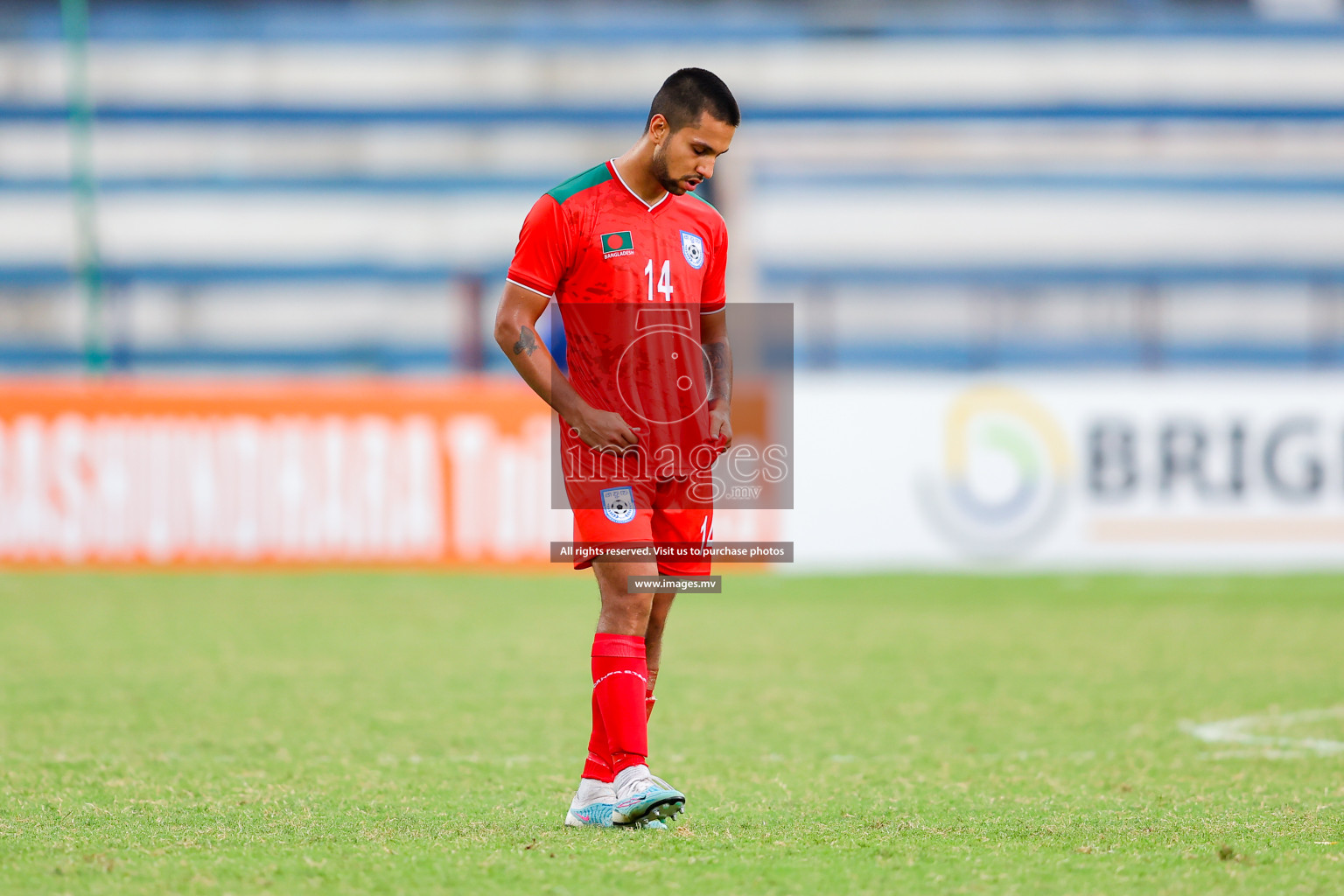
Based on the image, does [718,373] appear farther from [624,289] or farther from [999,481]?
[999,481]

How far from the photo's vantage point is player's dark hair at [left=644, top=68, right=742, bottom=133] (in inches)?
154

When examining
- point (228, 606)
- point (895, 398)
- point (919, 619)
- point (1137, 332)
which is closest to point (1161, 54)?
point (1137, 332)

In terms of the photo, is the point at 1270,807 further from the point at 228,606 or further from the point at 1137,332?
the point at 1137,332

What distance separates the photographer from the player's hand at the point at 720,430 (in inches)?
163

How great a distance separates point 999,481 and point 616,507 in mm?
7934

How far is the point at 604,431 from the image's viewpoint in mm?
3939

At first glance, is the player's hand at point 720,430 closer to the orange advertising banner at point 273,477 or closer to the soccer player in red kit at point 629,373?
the soccer player in red kit at point 629,373

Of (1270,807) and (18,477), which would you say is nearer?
(1270,807)

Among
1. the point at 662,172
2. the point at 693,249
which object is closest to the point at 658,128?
the point at 662,172

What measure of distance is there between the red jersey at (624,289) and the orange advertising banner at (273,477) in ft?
23.6

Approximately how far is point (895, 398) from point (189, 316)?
14.5 m

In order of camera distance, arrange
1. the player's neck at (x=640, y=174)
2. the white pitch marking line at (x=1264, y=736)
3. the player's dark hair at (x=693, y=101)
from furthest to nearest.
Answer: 1. the white pitch marking line at (x=1264, y=736)
2. the player's neck at (x=640, y=174)
3. the player's dark hair at (x=693, y=101)

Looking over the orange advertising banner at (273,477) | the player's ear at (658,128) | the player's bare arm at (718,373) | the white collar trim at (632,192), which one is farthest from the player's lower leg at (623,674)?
the orange advertising banner at (273,477)

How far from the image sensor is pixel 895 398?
11.6 meters
